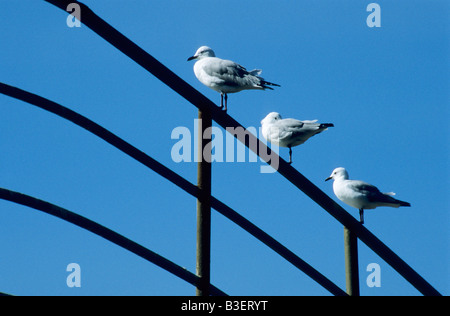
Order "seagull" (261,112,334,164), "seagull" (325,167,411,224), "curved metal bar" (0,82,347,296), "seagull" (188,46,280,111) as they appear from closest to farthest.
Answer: "curved metal bar" (0,82,347,296) → "seagull" (188,46,280,111) → "seagull" (261,112,334,164) → "seagull" (325,167,411,224)

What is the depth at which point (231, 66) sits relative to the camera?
8234 mm

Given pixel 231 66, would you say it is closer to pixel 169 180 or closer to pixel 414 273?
pixel 414 273

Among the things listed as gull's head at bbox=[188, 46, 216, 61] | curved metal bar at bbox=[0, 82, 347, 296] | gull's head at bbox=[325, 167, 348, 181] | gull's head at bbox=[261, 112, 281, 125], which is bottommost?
curved metal bar at bbox=[0, 82, 347, 296]

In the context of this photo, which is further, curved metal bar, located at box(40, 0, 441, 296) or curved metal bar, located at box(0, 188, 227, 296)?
curved metal bar, located at box(40, 0, 441, 296)

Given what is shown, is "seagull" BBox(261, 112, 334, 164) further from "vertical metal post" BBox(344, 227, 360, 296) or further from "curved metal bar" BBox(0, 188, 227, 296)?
"curved metal bar" BBox(0, 188, 227, 296)

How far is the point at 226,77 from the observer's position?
8156mm

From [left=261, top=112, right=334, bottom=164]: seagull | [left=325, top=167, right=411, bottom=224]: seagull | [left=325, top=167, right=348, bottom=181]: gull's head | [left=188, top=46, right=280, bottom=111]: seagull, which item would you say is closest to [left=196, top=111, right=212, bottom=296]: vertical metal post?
[left=188, top=46, right=280, bottom=111]: seagull

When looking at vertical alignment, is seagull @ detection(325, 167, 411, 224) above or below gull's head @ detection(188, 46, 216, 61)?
below

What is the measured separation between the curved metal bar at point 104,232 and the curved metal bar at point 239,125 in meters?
0.86

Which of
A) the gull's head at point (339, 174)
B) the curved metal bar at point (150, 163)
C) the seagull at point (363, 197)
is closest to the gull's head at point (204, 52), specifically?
the seagull at point (363, 197)

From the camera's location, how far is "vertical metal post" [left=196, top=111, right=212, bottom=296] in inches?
166

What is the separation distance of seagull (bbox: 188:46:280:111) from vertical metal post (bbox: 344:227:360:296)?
265cm

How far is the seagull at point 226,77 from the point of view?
8062 mm
